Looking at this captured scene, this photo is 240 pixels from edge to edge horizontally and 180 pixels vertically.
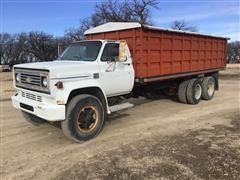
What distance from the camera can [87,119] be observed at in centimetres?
677

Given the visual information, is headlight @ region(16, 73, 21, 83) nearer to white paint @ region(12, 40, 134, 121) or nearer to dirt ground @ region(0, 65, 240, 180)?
white paint @ region(12, 40, 134, 121)

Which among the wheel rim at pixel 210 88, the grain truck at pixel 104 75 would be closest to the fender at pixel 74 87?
the grain truck at pixel 104 75

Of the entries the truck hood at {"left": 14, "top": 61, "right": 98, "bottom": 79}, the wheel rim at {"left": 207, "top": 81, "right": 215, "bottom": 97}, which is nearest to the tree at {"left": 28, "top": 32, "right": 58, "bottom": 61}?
the wheel rim at {"left": 207, "top": 81, "right": 215, "bottom": 97}

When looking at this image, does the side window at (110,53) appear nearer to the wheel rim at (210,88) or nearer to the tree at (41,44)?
the wheel rim at (210,88)

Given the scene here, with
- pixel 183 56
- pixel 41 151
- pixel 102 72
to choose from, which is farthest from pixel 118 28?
pixel 41 151

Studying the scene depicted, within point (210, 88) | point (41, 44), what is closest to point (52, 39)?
point (41, 44)

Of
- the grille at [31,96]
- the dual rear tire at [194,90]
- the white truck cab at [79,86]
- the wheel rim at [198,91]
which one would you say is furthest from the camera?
the wheel rim at [198,91]

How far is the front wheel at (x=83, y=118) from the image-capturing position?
6.36 meters

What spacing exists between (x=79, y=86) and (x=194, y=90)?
19.3 feet

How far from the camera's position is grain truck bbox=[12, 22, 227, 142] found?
6320mm

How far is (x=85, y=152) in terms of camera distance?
6027 mm

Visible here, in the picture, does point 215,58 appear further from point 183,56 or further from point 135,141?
point 135,141

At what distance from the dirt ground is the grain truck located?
1.69 feet

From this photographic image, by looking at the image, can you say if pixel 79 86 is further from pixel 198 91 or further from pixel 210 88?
pixel 210 88
